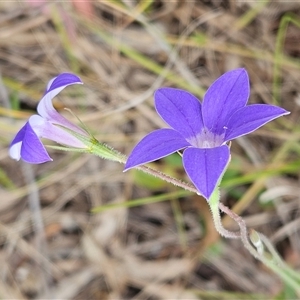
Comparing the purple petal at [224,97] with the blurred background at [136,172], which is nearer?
the purple petal at [224,97]

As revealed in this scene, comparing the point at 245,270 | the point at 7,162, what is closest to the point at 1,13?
the point at 7,162

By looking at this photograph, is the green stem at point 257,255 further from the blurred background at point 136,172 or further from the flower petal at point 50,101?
the blurred background at point 136,172

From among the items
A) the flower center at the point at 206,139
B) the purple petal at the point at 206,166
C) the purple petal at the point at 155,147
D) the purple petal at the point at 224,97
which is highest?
the purple petal at the point at 224,97

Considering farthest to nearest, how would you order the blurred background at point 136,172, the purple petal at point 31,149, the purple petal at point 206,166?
the blurred background at point 136,172 → the purple petal at point 31,149 → the purple petal at point 206,166

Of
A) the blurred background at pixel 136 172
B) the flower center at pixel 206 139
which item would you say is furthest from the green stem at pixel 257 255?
the blurred background at pixel 136 172

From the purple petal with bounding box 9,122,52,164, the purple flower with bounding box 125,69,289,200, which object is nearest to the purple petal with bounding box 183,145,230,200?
the purple flower with bounding box 125,69,289,200

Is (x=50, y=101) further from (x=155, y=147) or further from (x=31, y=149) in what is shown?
(x=155, y=147)

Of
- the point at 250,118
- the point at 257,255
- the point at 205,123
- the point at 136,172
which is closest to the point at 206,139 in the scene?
the point at 205,123
